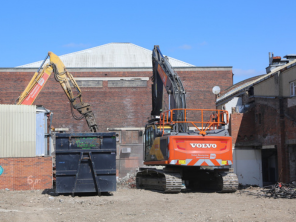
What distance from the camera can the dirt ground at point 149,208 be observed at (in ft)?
34.4

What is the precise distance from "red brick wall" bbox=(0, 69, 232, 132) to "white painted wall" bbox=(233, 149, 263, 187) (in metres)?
16.3

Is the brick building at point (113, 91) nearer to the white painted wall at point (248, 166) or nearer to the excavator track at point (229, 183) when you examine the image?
the white painted wall at point (248, 166)

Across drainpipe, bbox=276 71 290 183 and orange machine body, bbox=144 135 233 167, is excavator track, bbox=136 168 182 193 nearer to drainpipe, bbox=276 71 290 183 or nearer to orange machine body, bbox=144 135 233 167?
orange machine body, bbox=144 135 233 167

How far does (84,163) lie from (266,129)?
11.4 metres

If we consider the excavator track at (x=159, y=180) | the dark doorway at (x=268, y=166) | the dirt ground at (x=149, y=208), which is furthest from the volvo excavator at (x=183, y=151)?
the dark doorway at (x=268, y=166)

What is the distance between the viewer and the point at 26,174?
19547mm

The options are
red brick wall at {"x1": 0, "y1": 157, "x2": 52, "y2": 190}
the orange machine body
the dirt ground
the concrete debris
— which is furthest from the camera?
the concrete debris

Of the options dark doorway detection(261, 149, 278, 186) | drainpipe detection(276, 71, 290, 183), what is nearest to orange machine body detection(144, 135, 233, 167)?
drainpipe detection(276, 71, 290, 183)

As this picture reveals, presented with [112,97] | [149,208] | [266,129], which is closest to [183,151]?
[149,208]

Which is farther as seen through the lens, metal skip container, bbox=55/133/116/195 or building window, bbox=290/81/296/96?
building window, bbox=290/81/296/96

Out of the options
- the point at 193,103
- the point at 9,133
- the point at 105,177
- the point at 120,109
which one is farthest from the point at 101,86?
the point at 105,177

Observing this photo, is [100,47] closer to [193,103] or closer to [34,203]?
[193,103]

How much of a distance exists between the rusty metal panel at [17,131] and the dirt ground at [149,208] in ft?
16.5

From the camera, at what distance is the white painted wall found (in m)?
22.5
